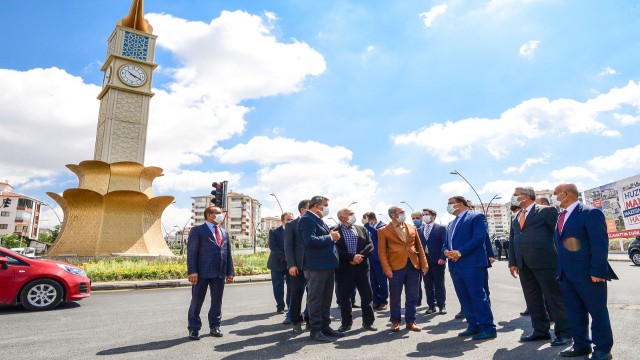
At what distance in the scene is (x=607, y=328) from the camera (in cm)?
366

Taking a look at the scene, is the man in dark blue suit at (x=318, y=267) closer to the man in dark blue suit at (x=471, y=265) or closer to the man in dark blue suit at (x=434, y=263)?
the man in dark blue suit at (x=471, y=265)

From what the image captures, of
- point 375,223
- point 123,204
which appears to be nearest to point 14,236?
point 123,204

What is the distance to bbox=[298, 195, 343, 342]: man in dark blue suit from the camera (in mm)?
4887

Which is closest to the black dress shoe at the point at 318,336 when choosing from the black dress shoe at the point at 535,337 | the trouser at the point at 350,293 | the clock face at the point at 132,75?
the trouser at the point at 350,293

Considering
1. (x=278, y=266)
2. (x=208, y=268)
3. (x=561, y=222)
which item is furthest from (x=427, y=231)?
(x=208, y=268)

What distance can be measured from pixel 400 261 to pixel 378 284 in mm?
2401

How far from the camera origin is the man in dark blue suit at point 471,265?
15.9 ft

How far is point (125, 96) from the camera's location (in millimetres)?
24984

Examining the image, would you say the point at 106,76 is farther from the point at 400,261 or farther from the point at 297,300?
the point at 400,261

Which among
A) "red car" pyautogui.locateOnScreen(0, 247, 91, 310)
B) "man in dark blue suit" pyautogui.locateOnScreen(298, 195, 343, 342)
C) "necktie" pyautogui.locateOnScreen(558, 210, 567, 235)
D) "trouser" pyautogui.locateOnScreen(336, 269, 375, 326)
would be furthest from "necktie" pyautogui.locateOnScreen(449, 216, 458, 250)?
"red car" pyautogui.locateOnScreen(0, 247, 91, 310)

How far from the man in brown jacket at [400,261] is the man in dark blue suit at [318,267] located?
2.87ft

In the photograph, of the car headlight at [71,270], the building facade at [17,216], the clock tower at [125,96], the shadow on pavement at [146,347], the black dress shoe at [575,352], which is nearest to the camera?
the black dress shoe at [575,352]

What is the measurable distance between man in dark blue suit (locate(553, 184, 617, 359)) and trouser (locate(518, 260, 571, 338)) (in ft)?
2.03

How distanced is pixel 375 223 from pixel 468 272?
2900 millimetres
